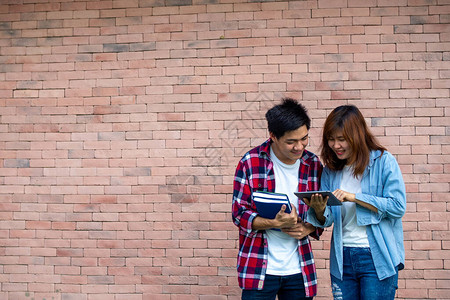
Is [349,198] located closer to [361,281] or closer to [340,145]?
[340,145]

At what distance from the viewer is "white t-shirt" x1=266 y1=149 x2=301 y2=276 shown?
2.94 metres

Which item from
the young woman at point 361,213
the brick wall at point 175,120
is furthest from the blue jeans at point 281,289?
the brick wall at point 175,120

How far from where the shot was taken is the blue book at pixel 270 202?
276cm

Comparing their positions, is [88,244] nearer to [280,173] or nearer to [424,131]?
[280,173]

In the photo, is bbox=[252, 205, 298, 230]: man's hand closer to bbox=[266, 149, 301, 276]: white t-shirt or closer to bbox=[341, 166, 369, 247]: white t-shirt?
bbox=[266, 149, 301, 276]: white t-shirt

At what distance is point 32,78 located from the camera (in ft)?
16.1

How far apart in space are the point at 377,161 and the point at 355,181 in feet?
0.62

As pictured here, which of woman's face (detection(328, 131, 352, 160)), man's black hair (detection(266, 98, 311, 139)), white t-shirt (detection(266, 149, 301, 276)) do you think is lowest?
white t-shirt (detection(266, 149, 301, 276))

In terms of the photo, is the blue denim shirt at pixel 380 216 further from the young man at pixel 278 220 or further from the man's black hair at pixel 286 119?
the man's black hair at pixel 286 119

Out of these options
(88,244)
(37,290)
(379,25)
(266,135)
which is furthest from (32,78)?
(379,25)

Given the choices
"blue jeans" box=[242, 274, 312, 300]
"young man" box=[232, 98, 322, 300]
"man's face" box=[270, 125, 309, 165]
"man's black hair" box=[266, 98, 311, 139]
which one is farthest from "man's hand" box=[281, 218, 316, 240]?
"man's black hair" box=[266, 98, 311, 139]

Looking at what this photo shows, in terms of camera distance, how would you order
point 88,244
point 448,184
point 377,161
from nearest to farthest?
1. point 377,161
2. point 448,184
3. point 88,244

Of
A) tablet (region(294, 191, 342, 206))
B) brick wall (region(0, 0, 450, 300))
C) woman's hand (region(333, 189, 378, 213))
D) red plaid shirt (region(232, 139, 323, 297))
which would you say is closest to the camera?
tablet (region(294, 191, 342, 206))

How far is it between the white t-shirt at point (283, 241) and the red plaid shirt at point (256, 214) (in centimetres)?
3
